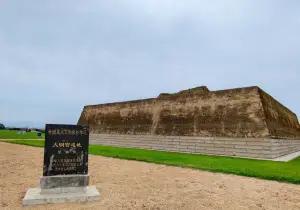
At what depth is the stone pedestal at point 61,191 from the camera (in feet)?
24.0

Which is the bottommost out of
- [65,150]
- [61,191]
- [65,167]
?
[61,191]

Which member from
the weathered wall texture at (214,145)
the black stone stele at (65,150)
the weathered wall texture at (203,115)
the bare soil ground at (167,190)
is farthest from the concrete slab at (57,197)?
the weathered wall texture at (203,115)

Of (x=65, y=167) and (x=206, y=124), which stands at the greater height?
(x=206, y=124)

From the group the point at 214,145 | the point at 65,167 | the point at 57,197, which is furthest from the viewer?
the point at 214,145

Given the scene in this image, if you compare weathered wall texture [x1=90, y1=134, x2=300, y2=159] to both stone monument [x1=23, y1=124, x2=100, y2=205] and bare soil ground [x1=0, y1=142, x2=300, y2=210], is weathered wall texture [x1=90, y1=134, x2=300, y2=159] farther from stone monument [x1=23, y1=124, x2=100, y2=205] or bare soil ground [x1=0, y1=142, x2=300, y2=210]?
stone monument [x1=23, y1=124, x2=100, y2=205]

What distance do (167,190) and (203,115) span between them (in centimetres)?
1585

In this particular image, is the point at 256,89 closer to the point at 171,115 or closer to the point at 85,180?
the point at 171,115

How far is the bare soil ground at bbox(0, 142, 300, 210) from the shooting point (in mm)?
7219

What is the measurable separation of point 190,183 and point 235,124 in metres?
12.7

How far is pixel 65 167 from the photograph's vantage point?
8.15m

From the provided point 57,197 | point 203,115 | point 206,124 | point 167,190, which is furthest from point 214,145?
point 57,197

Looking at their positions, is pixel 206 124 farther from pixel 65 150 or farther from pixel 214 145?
pixel 65 150

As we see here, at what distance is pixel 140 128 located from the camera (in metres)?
29.0

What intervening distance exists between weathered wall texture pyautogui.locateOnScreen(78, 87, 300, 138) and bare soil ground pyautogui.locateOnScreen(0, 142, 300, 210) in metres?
10.3
